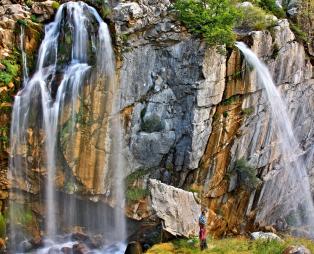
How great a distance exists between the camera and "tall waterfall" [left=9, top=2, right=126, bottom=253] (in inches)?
633

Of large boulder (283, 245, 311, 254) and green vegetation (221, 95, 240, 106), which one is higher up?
green vegetation (221, 95, 240, 106)

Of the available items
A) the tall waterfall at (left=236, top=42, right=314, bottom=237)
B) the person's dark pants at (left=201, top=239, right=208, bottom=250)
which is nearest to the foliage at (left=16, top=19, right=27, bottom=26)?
the person's dark pants at (left=201, top=239, right=208, bottom=250)

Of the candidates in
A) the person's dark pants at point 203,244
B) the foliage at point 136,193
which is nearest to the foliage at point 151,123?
the foliage at point 136,193

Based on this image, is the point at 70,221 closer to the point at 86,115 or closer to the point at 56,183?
the point at 56,183

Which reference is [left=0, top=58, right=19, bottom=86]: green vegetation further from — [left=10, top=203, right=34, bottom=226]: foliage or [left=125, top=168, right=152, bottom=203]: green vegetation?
[left=125, top=168, right=152, bottom=203]: green vegetation

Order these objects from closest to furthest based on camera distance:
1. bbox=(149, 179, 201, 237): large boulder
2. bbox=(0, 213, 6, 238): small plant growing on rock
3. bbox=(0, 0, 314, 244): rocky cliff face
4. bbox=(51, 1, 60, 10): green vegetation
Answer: bbox=(149, 179, 201, 237): large boulder → bbox=(0, 213, 6, 238): small plant growing on rock → bbox=(0, 0, 314, 244): rocky cliff face → bbox=(51, 1, 60, 10): green vegetation

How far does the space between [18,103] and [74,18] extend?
404 cm

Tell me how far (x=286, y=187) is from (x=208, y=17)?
10.6 metres

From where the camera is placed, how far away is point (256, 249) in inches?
474

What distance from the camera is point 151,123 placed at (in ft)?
57.2

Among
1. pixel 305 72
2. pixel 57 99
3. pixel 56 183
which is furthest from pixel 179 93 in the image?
pixel 305 72

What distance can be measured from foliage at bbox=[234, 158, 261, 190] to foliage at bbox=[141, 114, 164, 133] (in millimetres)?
4462

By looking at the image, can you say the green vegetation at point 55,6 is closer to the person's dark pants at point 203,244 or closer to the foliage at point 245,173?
the foliage at point 245,173

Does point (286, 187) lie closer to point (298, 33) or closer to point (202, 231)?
point (298, 33)
